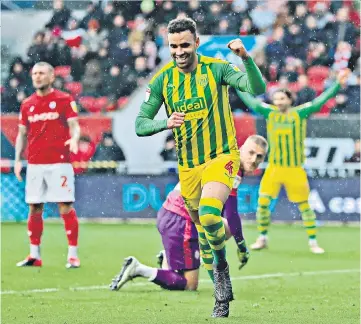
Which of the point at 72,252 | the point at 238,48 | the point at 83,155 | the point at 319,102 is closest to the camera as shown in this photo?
the point at 238,48

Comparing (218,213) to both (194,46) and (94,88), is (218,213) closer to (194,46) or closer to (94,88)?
(194,46)

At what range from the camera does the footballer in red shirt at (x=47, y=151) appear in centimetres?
961

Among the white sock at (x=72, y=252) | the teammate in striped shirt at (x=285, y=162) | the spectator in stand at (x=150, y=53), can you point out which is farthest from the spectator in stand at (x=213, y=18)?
the white sock at (x=72, y=252)

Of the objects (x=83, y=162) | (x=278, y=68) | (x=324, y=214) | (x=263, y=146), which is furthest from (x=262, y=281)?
(x=278, y=68)

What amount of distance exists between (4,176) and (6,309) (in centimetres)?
861

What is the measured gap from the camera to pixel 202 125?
627 centimetres

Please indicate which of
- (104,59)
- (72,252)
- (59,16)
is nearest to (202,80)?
(72,252)

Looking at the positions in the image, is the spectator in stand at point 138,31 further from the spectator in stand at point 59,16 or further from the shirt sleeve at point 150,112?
the shirt sleeve at point 150,112

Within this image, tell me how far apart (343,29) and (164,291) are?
10244 millimetres

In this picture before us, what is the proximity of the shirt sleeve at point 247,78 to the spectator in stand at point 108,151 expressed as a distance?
30.6ft

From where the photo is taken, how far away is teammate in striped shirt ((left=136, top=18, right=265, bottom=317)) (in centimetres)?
600

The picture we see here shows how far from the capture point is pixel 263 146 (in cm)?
820

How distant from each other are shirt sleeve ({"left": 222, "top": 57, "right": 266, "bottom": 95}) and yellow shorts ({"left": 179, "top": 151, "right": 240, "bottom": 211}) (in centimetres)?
52

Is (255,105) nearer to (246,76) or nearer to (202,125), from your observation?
(202,125)
